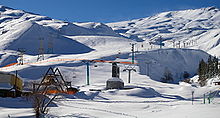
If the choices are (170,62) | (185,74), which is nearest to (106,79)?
(185,74)

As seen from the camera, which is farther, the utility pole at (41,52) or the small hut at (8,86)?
the utility pole at (41,52)

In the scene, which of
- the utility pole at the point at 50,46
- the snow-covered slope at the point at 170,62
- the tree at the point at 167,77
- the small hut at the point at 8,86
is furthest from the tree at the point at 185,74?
the small hut at the point at 8,86

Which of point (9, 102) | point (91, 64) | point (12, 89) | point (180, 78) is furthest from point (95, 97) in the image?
point (180, 78)

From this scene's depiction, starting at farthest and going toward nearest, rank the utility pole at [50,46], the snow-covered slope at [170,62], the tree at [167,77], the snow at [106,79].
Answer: the utility pole at [50,46] → the snow-covered slope at [170,62] → the tree at [167,77] → the snow at [106,79]

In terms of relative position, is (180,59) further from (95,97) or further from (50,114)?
(50,114)

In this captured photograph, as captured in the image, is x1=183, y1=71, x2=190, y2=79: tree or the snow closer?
the snow

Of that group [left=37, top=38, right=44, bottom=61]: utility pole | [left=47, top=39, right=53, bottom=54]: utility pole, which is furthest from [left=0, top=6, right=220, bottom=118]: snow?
[left=37, top=38, right=44, bottom=61]: utility pole

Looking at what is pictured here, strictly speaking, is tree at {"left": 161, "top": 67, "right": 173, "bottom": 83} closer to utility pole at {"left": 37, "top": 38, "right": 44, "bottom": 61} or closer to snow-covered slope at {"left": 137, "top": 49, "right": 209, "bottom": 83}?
snow-covered slope at {"left": 137, "top": 49, "right": 209, "bottom": 83}

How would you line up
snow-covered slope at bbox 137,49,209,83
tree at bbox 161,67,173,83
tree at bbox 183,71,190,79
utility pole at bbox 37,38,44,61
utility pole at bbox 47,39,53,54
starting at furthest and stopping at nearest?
utility pole at bbox 47,39,53,54 < utility pole at bbox 37,38,44,61 < tree at bbox 183,71,190,79 < snow-covered slope at bbox 137,49,209,83 < tree at bbox 161,67,173,83

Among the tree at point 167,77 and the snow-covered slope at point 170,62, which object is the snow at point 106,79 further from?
the tree at point 167,77

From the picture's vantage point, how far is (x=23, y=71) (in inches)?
3105

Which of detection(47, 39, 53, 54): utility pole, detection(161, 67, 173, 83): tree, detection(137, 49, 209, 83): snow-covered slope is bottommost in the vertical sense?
detection(161, 67, 173, 83): tree

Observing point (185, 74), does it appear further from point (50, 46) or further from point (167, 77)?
point (50, 46)

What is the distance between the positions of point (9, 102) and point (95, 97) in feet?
52.9
